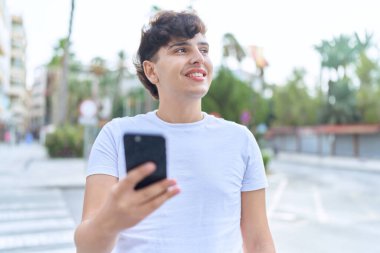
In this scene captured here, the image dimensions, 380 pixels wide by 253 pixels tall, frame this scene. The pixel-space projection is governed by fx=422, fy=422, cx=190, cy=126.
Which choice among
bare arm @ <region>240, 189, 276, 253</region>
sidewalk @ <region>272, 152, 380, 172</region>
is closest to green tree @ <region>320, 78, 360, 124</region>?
sidewalk @ <region>272, 152, 380, 172</region>

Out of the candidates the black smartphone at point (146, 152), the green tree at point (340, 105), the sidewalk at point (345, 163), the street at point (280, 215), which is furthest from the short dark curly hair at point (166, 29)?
the green tree at point (340, 105)

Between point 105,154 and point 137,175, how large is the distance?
487 millimetres

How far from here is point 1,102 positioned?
38.0 m

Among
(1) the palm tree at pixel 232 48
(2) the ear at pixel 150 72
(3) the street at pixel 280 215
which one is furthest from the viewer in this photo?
(1) the palm tree at pixel 232 48

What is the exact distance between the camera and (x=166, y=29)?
4.64 ft

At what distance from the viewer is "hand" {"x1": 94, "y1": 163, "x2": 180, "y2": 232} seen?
875mm

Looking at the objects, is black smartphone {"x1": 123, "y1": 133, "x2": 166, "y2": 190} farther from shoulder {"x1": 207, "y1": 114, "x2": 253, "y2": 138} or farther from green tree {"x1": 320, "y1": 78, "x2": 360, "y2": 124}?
green tree {"x1": 320, "y1": 78, "x2": 360, "y2": 124}

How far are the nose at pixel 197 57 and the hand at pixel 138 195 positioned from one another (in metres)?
0.57

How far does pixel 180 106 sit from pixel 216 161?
228mm

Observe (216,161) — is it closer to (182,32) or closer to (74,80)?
(182,32)

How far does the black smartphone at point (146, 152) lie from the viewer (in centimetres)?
90

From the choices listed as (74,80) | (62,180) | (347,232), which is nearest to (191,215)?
(347,232)

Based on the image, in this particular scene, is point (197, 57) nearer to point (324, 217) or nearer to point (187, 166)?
point (187, 166)

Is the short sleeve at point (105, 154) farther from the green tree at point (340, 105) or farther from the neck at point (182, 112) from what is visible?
the green tree at point (340, 105)
